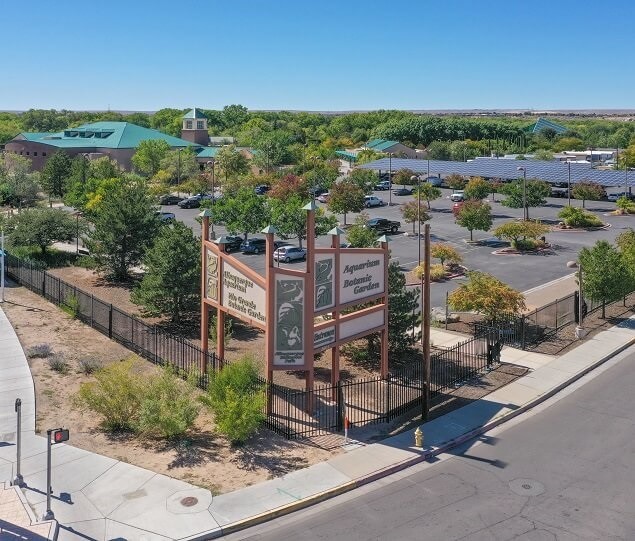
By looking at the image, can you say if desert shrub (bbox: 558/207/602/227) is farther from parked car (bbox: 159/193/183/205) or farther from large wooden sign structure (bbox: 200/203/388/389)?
large wooden sign structure (bbox: 200/203/388/389)

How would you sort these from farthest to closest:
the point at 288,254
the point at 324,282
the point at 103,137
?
the point at 103,137, the point at 288,254, the point at 324,282

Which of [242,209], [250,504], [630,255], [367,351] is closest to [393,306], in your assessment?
[367,351]

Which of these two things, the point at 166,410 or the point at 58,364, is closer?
the point at 166,410

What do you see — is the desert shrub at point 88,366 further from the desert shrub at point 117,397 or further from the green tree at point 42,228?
the green tree at point 42,228

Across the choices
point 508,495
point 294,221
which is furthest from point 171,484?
point 294,221

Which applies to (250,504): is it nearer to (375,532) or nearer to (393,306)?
(375,532)

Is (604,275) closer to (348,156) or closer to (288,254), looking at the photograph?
(288,254)
